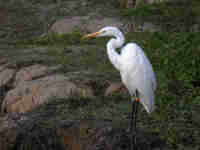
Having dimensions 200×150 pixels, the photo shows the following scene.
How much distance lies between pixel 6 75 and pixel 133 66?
2367mm

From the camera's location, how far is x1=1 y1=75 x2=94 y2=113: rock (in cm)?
441

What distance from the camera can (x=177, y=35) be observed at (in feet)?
20.0

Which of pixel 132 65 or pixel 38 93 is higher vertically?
pixel 132 65

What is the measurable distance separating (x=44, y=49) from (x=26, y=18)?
129 inches

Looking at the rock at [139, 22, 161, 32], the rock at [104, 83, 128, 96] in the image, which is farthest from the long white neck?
the rock at [139, 22, 161, 32]

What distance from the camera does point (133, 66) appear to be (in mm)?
3445

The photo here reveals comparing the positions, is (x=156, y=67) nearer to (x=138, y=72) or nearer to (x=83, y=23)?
(x=138, y=72)

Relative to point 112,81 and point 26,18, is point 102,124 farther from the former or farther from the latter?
point 26,18

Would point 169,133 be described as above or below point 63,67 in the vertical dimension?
below

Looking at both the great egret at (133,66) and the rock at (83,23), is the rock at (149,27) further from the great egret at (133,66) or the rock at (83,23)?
the great egret at (133,66)

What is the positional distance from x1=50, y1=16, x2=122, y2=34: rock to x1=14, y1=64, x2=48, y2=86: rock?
96.0 inches

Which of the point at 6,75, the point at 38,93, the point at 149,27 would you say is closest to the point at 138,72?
the point at 38,93

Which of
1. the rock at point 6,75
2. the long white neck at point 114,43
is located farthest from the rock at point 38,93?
the long white neck at point 114,43

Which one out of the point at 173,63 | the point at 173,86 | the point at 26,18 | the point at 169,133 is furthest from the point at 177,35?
the point at 26,18
